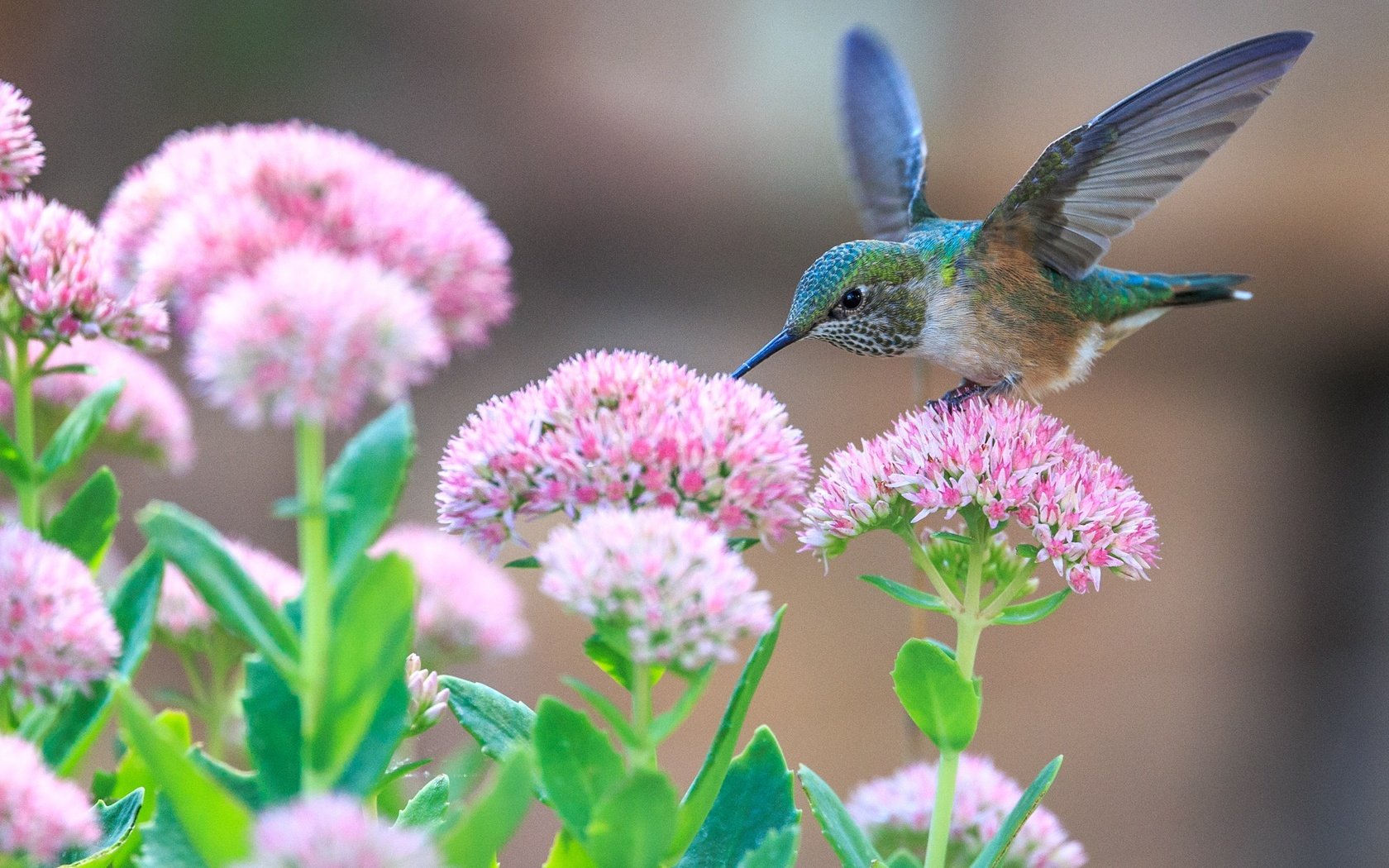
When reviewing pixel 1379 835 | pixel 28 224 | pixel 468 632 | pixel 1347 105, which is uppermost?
pixel 1347 105

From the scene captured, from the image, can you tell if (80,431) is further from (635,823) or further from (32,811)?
(635,823)

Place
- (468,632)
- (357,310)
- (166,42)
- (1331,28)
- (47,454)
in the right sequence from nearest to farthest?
(357,310) < (47,454) < (468,632) < (166,42) < (1331,28)

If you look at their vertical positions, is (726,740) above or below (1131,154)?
below

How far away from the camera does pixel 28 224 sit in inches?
24.0

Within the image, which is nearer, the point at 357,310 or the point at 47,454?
the point at 357,310

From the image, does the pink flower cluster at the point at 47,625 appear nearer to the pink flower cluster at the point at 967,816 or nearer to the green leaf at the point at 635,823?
the green leaf at the point at 635,823

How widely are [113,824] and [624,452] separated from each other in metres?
0.28

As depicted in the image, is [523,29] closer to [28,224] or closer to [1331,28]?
[1331,28]

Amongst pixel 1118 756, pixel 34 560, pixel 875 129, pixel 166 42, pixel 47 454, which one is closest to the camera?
pixel 34 560

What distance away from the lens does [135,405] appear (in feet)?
3.41

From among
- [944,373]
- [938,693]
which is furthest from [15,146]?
[944,373]

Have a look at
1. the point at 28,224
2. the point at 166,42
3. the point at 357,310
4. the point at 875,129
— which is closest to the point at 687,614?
the point at 357,310

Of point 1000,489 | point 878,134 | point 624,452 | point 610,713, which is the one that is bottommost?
point 610,713

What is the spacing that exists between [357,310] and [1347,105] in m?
2.13
